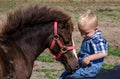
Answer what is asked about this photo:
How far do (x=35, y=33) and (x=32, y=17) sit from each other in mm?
201

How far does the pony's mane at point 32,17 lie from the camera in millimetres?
4820

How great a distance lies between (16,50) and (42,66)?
437 cm

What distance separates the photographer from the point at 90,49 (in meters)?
5.11

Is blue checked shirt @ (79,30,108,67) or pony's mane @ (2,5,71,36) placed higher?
pony's mane @ (2,5,71,36)

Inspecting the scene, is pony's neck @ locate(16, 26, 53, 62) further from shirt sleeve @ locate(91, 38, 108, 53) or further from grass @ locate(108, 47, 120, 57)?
grass @ locate(108, 47, 120, 57)

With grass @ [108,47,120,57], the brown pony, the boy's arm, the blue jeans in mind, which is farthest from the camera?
grass @ [108,47,120,57]

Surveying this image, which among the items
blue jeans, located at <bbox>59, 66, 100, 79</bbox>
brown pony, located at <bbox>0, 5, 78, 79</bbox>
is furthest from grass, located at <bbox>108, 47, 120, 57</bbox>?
brown pony, located at <bbox>0, 5, 78, 79</bbox>

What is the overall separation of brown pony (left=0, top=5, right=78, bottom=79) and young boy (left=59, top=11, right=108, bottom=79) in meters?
0.21

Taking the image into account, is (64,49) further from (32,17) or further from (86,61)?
(32,17)

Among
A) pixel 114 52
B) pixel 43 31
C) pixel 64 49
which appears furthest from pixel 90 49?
pixel 114 52

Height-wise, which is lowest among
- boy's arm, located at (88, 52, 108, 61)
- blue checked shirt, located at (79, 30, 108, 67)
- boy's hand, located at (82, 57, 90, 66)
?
boy's hand, located at (82, 57, 90, 66)

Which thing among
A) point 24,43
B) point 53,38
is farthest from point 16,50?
point 53,38

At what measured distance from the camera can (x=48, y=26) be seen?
4867mm

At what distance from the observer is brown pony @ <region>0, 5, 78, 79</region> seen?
481cm
